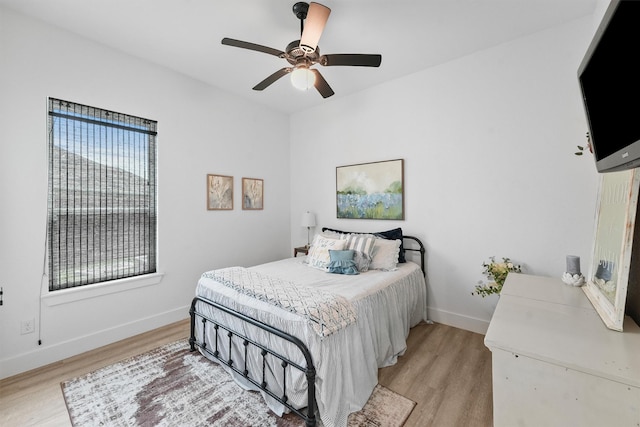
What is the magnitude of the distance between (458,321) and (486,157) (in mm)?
1819

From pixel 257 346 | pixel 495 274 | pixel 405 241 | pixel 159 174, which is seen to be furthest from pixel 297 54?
pixel 495 274

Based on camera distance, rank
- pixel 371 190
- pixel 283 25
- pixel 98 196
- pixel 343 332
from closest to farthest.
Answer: pixel 343 332 < pixel 283 25 < pixel 98 196 < pixel 371 190

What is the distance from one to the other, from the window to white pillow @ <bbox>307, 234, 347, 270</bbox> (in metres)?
1.86

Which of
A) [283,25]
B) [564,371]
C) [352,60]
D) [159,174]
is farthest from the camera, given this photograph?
[159,174]

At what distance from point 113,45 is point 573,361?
408cm

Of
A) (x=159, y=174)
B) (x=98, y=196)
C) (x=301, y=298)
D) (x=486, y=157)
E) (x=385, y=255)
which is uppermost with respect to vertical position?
(x=486, y=157)

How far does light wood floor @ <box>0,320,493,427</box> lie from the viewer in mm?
1783

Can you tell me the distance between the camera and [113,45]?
8.89 ft

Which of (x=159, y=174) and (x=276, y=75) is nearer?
(x=276, y=75)

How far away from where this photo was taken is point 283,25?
237 centimetres

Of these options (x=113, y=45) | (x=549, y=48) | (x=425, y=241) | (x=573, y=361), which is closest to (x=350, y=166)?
(x=425, y=241)

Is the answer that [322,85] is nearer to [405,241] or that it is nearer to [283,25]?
[283,25]

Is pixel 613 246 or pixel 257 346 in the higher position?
pixel 613 246

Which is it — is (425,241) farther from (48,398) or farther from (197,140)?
(48,398)
